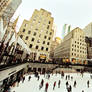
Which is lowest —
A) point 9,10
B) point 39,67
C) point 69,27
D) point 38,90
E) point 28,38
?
point 38,90

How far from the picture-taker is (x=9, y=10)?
45.1m

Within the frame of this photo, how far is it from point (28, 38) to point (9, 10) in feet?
107

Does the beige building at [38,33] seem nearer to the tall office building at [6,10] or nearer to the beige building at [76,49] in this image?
the tall office building at [6,10]

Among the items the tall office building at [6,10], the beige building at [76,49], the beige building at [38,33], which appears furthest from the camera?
the beige building at [76,49]

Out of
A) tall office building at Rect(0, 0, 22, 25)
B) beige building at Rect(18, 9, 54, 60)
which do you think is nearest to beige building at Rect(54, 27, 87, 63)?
beige building at Rect(18, 9, 54, 60)

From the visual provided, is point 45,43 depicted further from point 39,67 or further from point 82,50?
point 82,50

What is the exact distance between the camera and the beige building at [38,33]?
29.3 meters

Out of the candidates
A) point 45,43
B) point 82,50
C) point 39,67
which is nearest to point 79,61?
point 82,50

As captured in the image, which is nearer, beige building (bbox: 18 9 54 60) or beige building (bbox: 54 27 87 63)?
beige building (bbox: 18 9 54 60)

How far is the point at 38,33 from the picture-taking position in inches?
1251

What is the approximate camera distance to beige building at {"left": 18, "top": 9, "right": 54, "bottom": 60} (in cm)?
2931

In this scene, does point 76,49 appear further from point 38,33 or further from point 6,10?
point 6,10

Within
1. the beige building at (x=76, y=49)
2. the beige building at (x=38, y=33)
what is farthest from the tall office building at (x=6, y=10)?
the beige building at (x=76, y=49)

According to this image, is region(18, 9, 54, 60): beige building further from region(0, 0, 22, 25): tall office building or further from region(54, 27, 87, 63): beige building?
region(54, 27, 87, 63): beige building
